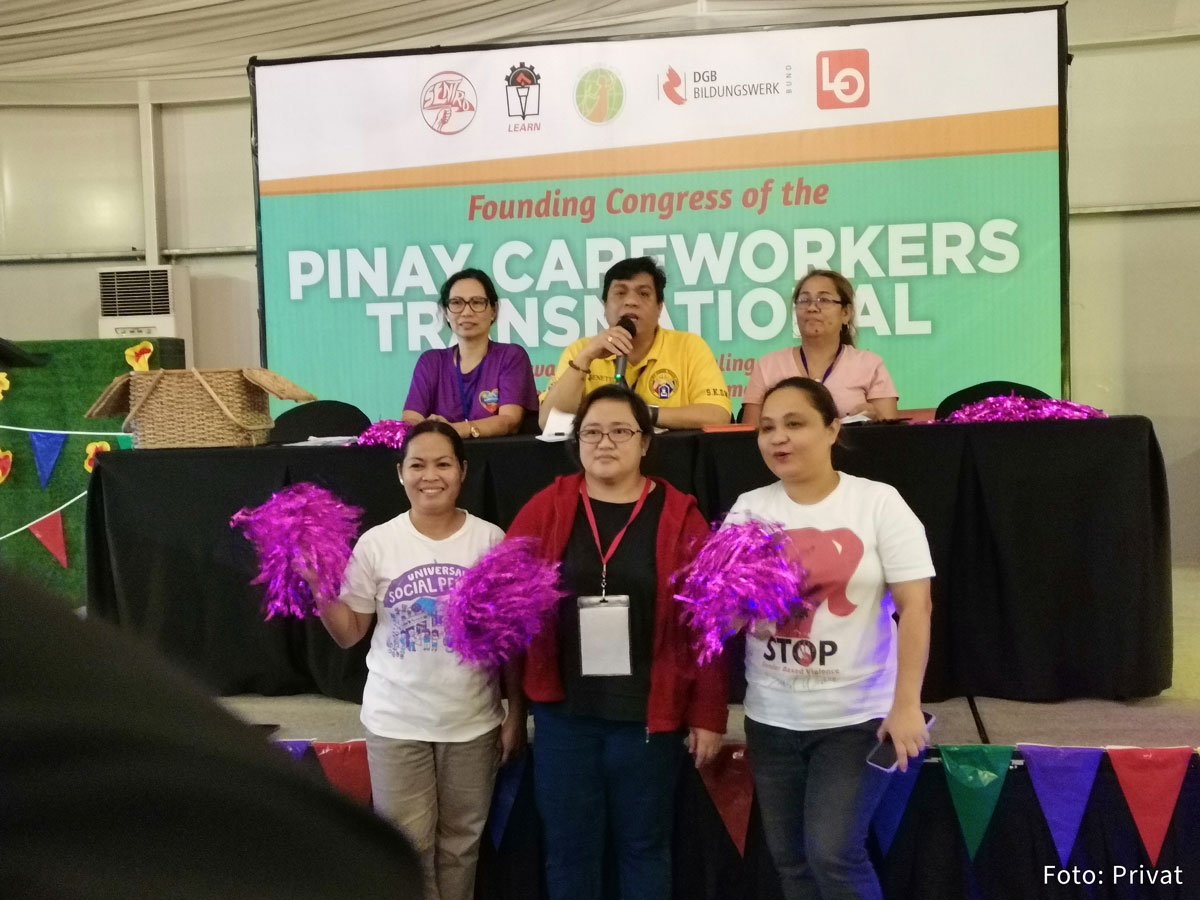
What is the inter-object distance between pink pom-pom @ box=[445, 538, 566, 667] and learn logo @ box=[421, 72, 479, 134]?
3954 millimetres

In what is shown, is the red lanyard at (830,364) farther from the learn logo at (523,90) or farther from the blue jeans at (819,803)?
the learn logo at (523,90)

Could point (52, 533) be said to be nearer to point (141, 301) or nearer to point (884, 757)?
point (141, 301)

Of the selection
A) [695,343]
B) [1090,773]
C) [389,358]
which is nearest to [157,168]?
[389,358]

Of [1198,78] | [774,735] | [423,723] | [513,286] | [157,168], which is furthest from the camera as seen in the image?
[157,168]

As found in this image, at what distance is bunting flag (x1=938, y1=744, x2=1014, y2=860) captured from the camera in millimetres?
2430

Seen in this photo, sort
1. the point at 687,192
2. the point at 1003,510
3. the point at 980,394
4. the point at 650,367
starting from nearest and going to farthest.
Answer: the point at 1003,510, the point at 650,367, the point at 980,394, the point at 687,192

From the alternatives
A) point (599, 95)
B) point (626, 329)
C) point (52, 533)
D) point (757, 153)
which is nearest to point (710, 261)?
point (757, 153)

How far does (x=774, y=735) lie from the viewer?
2.21 m

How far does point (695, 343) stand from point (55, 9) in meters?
5.37

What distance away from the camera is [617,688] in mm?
2287

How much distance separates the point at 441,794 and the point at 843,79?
4.35 meters

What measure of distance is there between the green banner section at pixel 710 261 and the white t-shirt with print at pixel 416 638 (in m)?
3.43

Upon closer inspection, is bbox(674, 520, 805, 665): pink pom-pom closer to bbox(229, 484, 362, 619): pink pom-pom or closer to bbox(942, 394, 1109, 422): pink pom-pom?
bbox(229, 484, 362, 619): pink pom-pom

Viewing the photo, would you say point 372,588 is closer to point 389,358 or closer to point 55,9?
point 389,358
